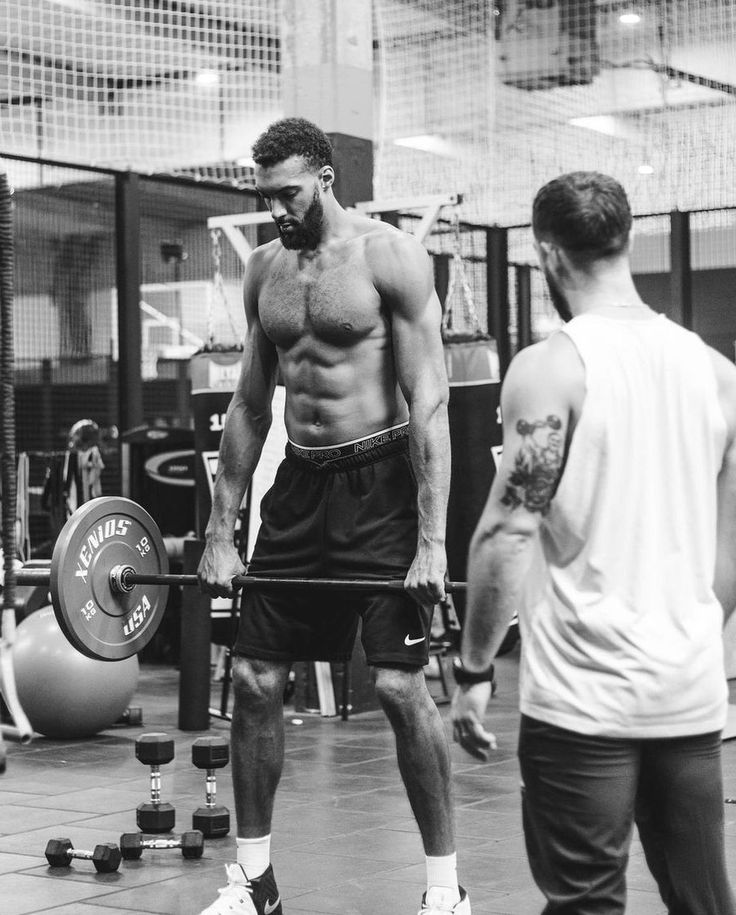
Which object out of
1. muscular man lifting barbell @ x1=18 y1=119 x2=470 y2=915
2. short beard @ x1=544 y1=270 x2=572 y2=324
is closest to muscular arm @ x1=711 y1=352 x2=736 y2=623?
short beard @ x1=544 y1=270 x2=572 y2=324

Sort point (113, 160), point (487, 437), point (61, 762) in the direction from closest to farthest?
1. point (61, 762)
2. point (487, 437)
3. point (113, 160)

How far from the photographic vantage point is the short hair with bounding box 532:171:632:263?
1.76 metres

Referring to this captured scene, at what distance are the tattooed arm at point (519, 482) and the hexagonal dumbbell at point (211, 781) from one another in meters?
1.67

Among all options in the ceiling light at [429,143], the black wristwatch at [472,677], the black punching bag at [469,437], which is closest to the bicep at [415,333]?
the black wristwatch at [472,677]

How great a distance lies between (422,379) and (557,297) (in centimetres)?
94

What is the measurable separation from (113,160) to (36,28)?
2.59 ft

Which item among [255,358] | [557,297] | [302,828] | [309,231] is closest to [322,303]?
[309,231]

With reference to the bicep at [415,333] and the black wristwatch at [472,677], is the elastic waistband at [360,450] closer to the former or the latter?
the bicep at [415,333]

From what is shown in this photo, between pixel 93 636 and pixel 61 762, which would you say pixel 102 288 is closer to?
pixel 61 762

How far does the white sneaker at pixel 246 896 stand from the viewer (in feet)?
8.74

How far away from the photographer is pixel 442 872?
2637 millimetres

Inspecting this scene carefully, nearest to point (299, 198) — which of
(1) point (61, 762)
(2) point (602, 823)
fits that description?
(2) point (602, 823)

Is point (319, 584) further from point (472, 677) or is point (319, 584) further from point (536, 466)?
point (536, 466)

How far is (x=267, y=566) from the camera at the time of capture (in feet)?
9.44
